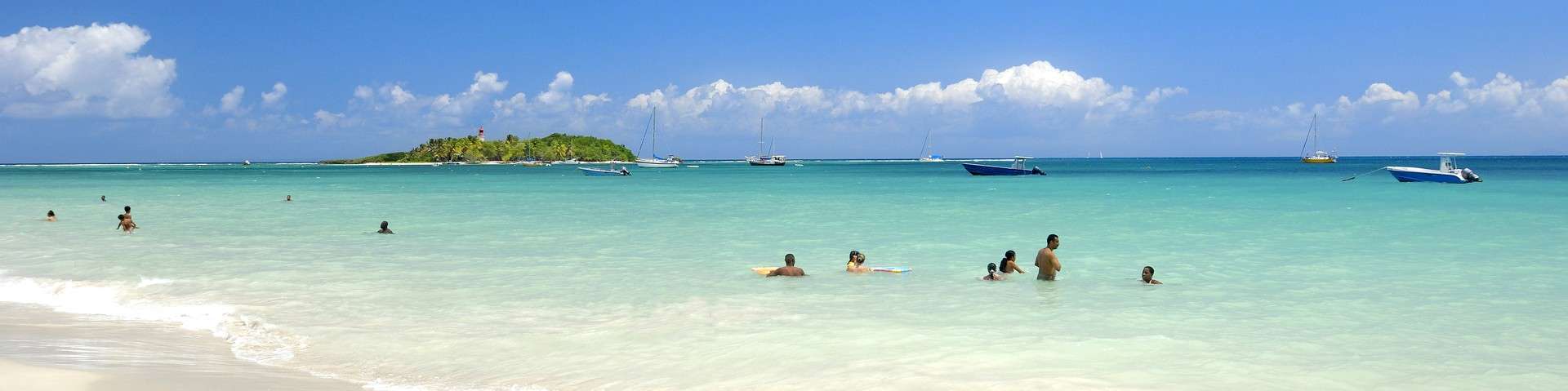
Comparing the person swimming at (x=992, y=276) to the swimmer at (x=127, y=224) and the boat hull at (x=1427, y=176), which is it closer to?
the swimmer at (x=127, y=224)

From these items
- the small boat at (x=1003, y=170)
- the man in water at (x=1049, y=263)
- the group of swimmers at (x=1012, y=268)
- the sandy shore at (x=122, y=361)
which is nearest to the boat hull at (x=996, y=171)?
the small boat at (x=1003, y=170)

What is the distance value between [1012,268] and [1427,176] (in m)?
67.7

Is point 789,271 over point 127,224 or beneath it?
over

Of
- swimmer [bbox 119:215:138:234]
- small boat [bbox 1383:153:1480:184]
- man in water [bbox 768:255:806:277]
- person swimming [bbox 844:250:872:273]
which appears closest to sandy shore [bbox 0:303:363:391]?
man in water [bbox 768:255:806:277]

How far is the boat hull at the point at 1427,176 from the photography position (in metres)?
72.3

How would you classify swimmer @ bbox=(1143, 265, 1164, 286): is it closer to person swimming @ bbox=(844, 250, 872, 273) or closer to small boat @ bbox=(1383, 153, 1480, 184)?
person swimming @ bbox=(844, 250, 872, 273)

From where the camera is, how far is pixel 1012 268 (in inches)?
753

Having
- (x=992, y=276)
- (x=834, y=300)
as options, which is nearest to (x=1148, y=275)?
(x=992, y=276)

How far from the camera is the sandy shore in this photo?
971 cm

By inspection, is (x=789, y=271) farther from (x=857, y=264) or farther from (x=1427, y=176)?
(x=1427, y=176)

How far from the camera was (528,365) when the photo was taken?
37.7 feet

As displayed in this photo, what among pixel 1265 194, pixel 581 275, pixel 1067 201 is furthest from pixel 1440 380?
pixel 1265 194

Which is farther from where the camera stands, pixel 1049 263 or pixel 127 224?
pixel 127 224

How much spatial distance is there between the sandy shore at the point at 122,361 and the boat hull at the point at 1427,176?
78948 millimetres
